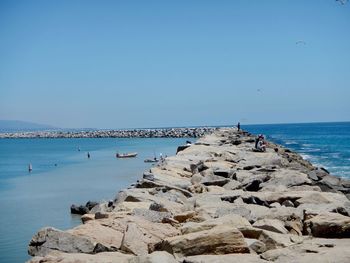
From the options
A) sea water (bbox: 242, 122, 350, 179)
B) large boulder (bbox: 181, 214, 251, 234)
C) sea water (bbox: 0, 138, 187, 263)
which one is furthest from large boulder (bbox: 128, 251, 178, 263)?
sea water (bbox: 242, 122, 350, 179)

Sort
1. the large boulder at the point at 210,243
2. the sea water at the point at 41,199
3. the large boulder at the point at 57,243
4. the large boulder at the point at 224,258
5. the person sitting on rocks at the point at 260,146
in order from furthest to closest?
the person sitting on rocks at the point at 260,146
the sea water at the point at 41,199
the large boulder at the point at 57,243
the large boulder at the point at 210,243
the large boulder at the point at 224,258

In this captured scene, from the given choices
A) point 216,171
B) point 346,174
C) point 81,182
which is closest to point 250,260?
point 216,171

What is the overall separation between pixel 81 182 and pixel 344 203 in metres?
14.7

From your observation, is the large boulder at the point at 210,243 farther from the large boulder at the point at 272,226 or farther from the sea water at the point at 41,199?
the sea water at the point at 41,199

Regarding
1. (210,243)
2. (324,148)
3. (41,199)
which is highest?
(210,243)

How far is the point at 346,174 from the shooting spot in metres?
21.3

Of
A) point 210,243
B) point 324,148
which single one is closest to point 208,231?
point 210,243

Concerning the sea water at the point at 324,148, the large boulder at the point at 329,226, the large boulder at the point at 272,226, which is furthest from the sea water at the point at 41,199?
the sea water at the point at 324,148

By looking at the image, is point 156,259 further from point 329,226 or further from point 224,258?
point 329,226

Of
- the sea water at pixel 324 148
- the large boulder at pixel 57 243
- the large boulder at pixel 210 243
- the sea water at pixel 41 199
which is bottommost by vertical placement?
the sea water at pixel 324 148

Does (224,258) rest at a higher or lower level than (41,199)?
higher

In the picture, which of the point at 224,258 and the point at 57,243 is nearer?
the point at 224,258

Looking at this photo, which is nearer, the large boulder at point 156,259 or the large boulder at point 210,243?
the large boulder at point 156,259

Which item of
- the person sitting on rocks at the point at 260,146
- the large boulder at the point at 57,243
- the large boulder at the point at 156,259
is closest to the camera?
the large boulder at the point at 156,259
